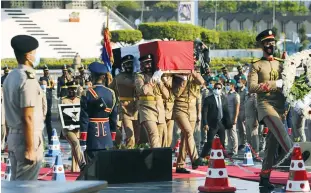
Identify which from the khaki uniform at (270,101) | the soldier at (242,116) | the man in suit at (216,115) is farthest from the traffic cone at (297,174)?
the soldier at (242,116)

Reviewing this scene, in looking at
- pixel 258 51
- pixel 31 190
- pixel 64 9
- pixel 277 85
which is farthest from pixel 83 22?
pixel 31 190

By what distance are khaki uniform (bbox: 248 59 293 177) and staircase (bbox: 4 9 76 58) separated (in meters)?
58.4

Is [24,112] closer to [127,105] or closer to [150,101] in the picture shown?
[150,101]

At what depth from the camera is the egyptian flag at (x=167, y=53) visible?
62.2 feet

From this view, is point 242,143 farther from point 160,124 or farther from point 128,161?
point 128,161

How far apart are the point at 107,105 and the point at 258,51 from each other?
68994mm

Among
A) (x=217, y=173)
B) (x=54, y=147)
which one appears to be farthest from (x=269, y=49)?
(x=54, y=147)

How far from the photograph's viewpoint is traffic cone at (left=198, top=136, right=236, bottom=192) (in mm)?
13781

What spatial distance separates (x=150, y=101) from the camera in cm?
1698

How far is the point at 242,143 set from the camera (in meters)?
24.0

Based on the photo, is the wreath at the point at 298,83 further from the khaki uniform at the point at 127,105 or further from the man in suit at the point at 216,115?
the man in suit at the point at 216,115

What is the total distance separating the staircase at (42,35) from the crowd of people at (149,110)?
4834 cm

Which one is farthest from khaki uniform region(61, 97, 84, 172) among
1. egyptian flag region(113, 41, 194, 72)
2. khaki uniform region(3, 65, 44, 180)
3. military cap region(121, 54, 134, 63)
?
khaki uniform region(3, 65, 44, 180)

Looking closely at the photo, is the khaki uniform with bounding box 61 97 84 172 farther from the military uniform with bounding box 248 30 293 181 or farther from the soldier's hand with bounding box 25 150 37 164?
the soldier's hand with bounding box 25 150 37 164
